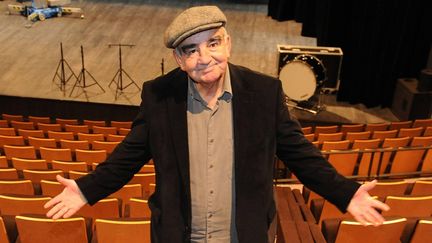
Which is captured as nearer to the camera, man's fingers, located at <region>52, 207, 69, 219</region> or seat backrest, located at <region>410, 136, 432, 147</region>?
man's fingers, located at <region>52, 207, 69, 219</region>

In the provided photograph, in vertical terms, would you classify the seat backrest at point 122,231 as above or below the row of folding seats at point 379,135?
above

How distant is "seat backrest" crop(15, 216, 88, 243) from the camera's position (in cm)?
251

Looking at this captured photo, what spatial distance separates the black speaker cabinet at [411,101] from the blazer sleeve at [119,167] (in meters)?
7.47

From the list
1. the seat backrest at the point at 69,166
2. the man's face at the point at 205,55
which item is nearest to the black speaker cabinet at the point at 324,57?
the seat backrest at the point at 69,166

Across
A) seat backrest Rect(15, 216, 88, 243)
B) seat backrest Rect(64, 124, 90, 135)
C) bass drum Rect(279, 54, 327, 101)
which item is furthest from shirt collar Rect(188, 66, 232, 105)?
bass drum Rect(279, 54, 327, 101)

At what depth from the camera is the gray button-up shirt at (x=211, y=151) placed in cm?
166

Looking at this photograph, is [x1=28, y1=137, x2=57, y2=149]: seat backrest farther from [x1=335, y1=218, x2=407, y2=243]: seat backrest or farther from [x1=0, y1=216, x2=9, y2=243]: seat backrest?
[x1=335, y1=218, x2=407, y2=243]: seat backrest

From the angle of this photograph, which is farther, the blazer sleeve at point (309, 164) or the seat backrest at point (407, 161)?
the seat backrest at point (407, 161)

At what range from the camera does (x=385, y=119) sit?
8898mm

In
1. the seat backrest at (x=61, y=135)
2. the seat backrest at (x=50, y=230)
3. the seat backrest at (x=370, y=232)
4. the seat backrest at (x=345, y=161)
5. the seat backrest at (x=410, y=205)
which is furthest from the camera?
the seat backrest at (x=61, y=135)

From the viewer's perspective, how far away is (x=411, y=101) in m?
8.28

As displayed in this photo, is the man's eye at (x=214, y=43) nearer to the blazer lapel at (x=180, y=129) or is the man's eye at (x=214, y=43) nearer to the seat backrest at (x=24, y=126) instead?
the blazer lapel at (x=180, y=129)

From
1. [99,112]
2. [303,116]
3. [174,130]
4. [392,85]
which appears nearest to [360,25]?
[392,85]

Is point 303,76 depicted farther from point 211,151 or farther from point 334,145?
point 211,151
